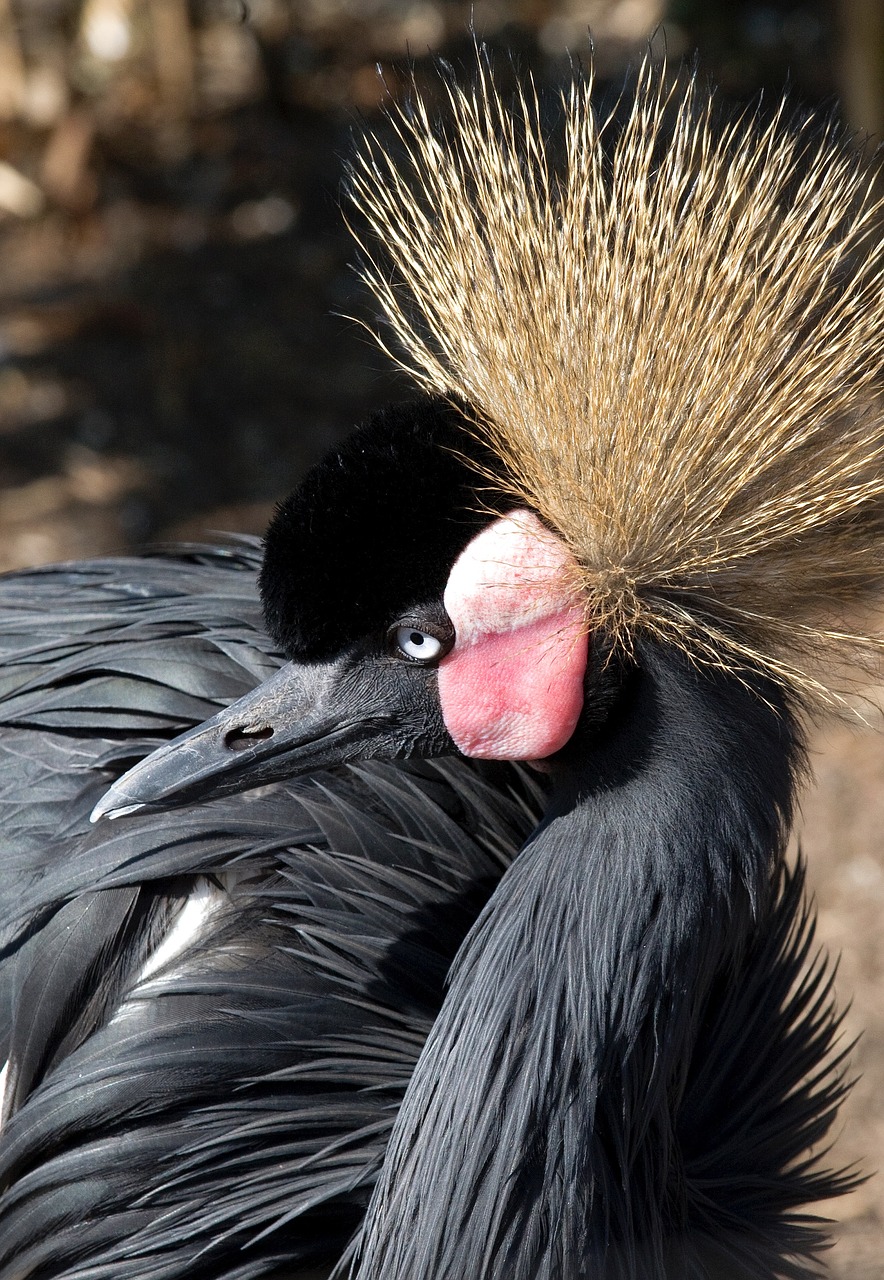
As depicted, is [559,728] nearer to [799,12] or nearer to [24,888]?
[24,888]

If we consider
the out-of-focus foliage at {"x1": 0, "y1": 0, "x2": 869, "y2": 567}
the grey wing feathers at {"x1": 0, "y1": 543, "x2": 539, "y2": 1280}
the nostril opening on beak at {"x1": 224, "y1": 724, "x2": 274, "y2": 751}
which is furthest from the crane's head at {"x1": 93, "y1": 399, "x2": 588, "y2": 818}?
the out-of-focus foliage at {"x1": 0, "y1": 0, "x2": 869, "y2": 567}

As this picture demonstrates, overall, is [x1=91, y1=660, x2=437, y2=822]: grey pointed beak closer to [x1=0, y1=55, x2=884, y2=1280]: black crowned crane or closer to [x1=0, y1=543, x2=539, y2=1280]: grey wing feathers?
[x1=0, y1=55, x2=884, y2=1280]: black crowned crane

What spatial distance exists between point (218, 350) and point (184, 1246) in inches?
118

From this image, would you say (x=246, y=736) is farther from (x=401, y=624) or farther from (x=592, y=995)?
(x=592, y=995)

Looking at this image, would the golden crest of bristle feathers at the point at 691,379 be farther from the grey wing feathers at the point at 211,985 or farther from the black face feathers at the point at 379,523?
the grey wing feathers at the point at 211,985

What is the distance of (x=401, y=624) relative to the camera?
1.10 m

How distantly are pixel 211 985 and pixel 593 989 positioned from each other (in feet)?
1.15

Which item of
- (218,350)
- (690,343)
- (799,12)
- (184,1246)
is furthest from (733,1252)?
(799,12)

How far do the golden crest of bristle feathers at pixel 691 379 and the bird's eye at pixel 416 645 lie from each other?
129 mm

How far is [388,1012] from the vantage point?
1.28 meters

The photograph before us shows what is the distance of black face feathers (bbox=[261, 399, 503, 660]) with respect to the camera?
1.05 m

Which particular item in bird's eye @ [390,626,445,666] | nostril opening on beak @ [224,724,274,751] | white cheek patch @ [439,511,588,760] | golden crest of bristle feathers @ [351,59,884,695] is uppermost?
golden crest of bristle feathers @ [351,59,884,695]

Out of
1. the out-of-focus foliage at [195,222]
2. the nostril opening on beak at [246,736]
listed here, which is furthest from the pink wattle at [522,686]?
the out-of-focus foliage at [195,222]

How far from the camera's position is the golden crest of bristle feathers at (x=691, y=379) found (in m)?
1.08
